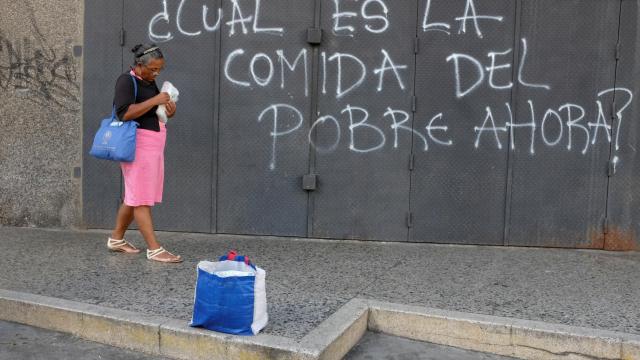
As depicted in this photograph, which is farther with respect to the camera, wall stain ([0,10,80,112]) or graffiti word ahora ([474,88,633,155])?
wall stain ([0,10,80,112])

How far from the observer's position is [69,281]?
15.1 feet

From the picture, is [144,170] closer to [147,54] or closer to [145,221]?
[145,221]

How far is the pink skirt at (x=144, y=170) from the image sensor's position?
493 cm

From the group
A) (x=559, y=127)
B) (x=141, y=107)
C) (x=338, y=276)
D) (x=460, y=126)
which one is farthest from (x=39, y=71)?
(x=559, y=127)

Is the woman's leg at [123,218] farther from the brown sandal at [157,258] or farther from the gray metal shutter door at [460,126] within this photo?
the gray metal shutter door at [460,126]

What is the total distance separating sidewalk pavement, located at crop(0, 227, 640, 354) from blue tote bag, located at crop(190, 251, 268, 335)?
0.62 feet

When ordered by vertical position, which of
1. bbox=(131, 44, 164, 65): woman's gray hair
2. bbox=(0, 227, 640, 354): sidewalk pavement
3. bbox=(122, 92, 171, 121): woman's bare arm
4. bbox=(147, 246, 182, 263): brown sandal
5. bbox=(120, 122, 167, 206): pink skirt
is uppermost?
bbox=(131, 44, 164, 65): woman's gray hair

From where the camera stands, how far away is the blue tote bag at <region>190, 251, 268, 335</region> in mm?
3424

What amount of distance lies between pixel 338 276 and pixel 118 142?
6.33 ft

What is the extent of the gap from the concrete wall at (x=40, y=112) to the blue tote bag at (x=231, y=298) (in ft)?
11.5

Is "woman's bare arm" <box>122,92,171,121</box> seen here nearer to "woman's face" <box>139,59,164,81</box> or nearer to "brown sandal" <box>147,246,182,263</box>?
"woman's face" <box>139,59,164,81</box>

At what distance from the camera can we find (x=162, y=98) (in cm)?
488

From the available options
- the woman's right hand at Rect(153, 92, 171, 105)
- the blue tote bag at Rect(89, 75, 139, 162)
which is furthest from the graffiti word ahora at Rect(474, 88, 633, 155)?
the blue tote bag at Rect(89, 75, 139, 162)

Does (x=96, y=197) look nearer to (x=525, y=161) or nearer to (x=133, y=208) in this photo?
(x=133, y=208)
